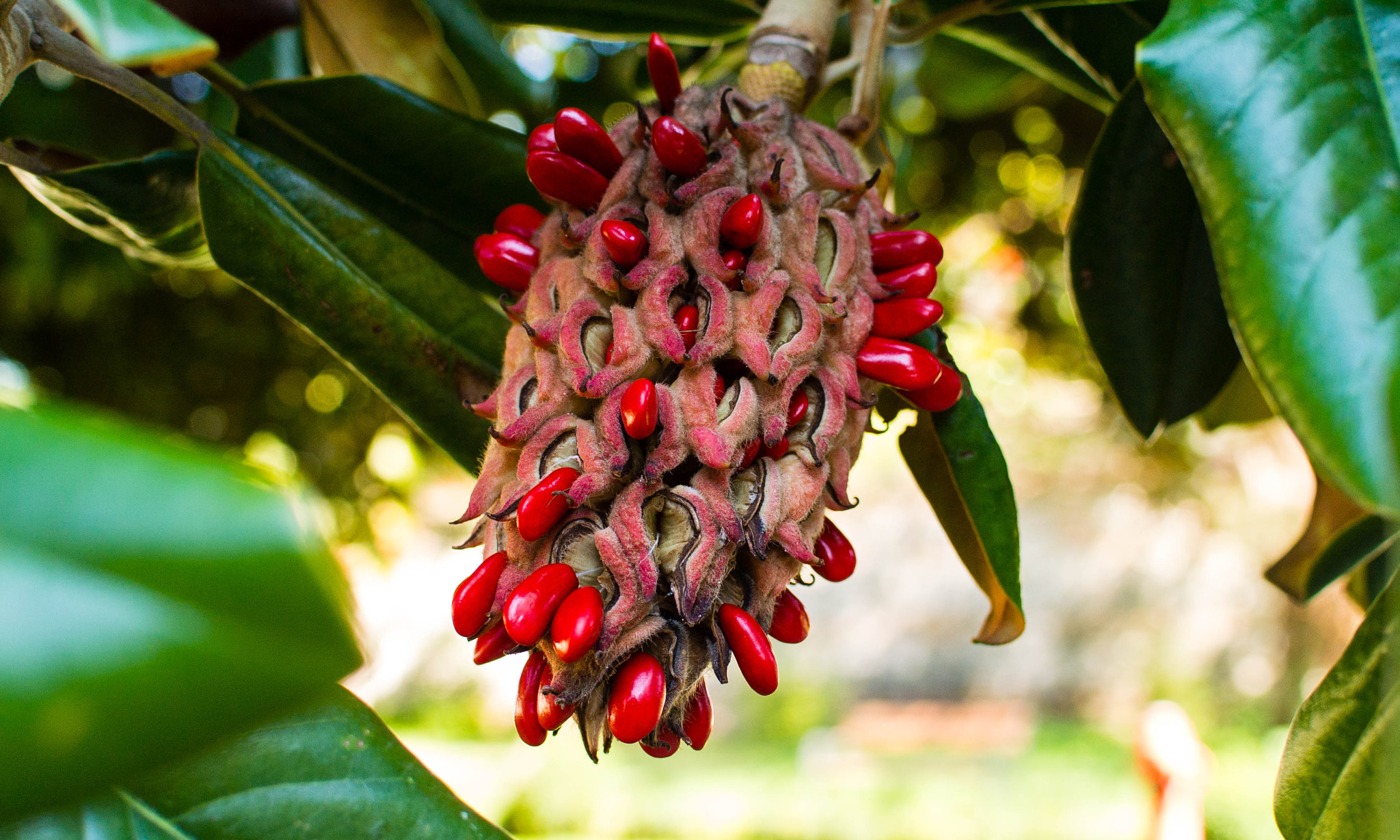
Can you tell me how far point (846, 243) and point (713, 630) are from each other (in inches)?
9.9

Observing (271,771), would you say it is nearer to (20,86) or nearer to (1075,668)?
(20,86)

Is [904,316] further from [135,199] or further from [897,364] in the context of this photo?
[135,199]

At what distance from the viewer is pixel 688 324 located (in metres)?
0.54

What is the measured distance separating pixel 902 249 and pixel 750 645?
27cm

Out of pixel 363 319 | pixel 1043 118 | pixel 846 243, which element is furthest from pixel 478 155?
pixel 1043 118

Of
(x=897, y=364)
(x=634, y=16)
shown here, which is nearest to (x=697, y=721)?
(x=897, y=364)

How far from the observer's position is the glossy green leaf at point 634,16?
35.0 inches

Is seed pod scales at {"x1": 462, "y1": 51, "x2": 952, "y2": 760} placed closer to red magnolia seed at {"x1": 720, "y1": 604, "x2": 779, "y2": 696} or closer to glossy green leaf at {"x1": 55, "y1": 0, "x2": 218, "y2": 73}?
red magnolia seed at {"x1": 720, "y1": 604, "x2": 779, "y2": 696}

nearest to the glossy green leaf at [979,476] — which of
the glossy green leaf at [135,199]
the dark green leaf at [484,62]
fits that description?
the glossy green leaf at [135,199]

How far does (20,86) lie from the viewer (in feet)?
2.89

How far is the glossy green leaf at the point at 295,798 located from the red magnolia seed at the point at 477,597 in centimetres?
14

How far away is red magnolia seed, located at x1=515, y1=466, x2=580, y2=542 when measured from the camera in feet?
1.56

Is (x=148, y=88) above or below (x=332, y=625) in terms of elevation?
above

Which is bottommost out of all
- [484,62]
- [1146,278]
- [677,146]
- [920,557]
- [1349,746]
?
[920,557]
